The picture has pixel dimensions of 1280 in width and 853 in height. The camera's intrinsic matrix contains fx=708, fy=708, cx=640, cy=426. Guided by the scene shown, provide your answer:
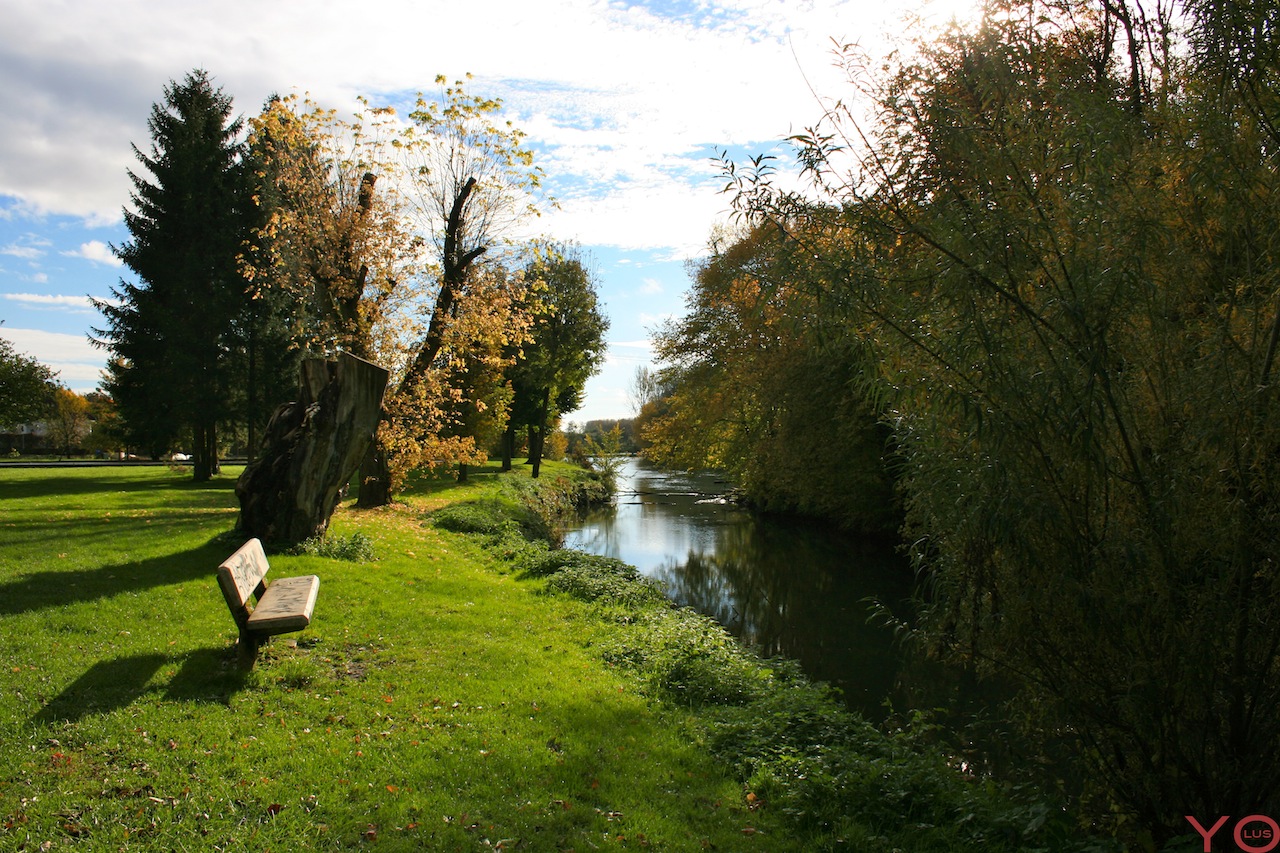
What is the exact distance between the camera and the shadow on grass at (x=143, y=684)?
15.6 ft

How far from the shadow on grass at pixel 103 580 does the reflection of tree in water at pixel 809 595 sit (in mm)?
7844

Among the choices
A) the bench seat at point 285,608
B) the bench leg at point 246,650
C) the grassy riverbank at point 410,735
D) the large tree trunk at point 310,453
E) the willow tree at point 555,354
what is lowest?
the grassy riverbank at point 410,735

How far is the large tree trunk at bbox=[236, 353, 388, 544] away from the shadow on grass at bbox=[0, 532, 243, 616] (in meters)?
0.75

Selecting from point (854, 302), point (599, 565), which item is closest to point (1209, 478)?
point (854, 302)

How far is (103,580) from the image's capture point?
7871 mm

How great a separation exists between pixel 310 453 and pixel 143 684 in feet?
17.5

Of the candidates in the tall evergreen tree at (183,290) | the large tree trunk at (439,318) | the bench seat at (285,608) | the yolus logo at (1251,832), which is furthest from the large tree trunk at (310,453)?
the tall evergreen tree at (183,290)

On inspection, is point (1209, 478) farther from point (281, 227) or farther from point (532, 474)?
point (532, 474)

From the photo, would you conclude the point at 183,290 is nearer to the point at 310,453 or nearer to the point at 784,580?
the point at 310,453

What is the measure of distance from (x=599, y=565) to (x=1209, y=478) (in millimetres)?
10657

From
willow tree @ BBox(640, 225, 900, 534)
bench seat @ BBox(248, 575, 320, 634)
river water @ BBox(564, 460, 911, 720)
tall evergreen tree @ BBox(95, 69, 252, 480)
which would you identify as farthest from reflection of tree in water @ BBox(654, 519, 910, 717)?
tall evergreen tree @ BBox(95, 69, 252, 480)

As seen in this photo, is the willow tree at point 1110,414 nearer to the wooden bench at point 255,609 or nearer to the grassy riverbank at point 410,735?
the grassy riverbank at point 410,735

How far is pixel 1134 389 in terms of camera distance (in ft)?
13.9

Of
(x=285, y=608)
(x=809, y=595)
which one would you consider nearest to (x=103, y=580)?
(x=285, y=608)
